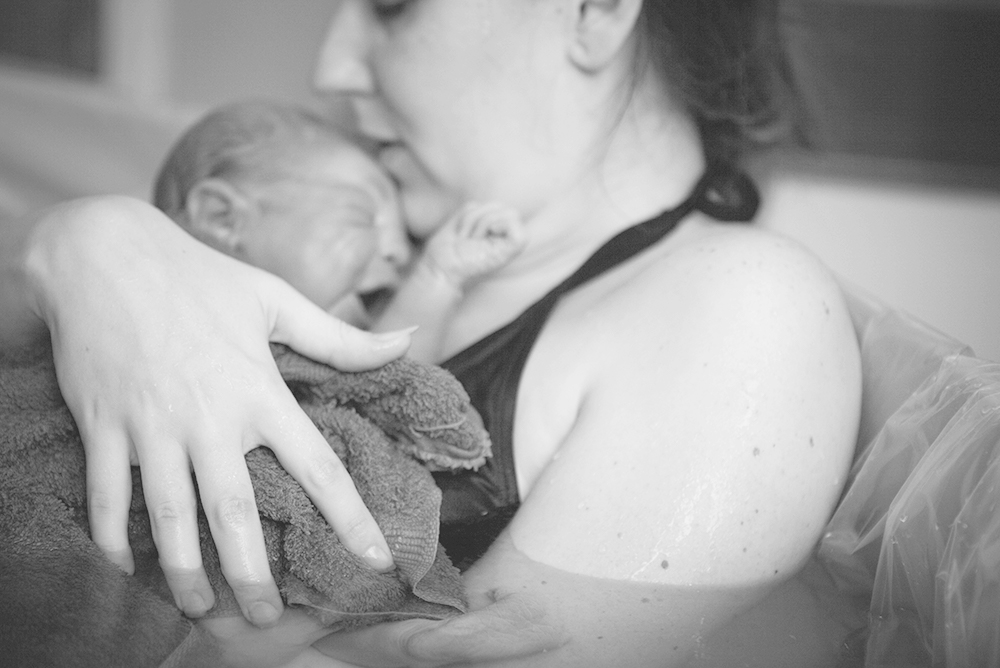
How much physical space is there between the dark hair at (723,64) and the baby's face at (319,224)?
37 cm

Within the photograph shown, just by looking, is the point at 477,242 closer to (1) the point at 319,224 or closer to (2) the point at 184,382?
(1) the point at 319,224

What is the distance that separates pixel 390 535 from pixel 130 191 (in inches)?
50.1

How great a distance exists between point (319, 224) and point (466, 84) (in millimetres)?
241

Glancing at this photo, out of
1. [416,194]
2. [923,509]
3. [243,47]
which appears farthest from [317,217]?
[243,47]

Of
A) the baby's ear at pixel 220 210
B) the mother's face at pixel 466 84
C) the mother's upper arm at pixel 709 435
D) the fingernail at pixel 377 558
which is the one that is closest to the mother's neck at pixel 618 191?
the mother's face at pixel 466 84

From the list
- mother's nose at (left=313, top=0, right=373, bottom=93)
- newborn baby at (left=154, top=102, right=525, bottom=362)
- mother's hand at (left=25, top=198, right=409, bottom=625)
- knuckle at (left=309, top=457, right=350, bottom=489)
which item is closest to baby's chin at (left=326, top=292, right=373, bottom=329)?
newborn baby at (left=154, top=102, right=525, bottom=362)

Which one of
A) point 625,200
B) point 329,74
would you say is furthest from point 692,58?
point 329,74

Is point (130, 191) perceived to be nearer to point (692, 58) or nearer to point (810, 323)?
point (692, 58)

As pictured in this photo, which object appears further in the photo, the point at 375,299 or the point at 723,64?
the point at 375,299

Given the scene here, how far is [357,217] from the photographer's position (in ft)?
3.57

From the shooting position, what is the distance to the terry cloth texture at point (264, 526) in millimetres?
571

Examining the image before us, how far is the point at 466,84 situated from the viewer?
980mm

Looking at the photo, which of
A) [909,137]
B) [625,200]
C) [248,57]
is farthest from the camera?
[248,57]

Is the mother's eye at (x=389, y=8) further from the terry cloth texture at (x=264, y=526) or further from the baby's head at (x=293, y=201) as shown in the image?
the terry cloth texture at (x=264, y=526)
